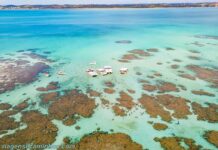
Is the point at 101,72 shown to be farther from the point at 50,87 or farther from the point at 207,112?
the point at 207,112

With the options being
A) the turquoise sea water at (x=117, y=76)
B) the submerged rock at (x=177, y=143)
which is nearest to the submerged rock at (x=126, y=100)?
the turquoise sea water at (x=117, y=76)

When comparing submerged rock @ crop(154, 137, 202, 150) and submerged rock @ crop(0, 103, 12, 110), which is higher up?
submerged rock @ crop(0, 103, 12, 110)

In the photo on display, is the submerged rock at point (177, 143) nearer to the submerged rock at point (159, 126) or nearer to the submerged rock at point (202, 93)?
the submerged rock at point (159, 126)

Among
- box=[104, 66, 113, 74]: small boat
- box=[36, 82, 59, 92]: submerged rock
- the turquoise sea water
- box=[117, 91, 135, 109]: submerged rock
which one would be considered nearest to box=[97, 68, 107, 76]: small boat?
box=[104, 66, 113, 74]: small boat

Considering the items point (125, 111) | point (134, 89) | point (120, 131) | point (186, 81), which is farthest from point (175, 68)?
point (120, 131)

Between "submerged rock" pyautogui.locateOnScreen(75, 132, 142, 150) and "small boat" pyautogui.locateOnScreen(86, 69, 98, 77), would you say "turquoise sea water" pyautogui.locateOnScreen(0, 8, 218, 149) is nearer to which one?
"submerged rock" pyautogui.locateOnScreen(75, 132, 142, 150)

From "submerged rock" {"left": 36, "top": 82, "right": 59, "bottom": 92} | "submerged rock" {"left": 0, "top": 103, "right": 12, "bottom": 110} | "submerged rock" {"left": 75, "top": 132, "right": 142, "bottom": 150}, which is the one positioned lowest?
"submerged rock" {"left": 75, "top": 132, "right": 142, "bottom": 150}

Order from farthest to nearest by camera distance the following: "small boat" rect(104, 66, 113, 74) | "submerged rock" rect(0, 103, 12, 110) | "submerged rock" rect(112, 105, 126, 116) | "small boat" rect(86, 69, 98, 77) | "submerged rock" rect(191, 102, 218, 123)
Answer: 1. "small boat" rect(104, 66, 113, 74)
2. "small boat" rect(86, 69, 98, 77)
3. "submerged rock" rect(0, 103, 12, 110)
4. "submerged rock" rect(112, 105, 126, 116)
5. "submerged rock" rect(191, 102, 218, 123)

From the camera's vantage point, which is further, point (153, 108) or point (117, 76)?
point (117, 76)

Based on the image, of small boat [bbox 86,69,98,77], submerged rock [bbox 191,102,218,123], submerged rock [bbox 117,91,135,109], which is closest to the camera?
submerged rock [bbox 191,102,218,123]

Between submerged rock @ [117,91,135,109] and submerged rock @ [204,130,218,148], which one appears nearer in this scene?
submerged rock @ [204,130,218,148]

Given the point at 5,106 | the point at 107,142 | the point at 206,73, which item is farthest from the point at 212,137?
the point at 5,106
